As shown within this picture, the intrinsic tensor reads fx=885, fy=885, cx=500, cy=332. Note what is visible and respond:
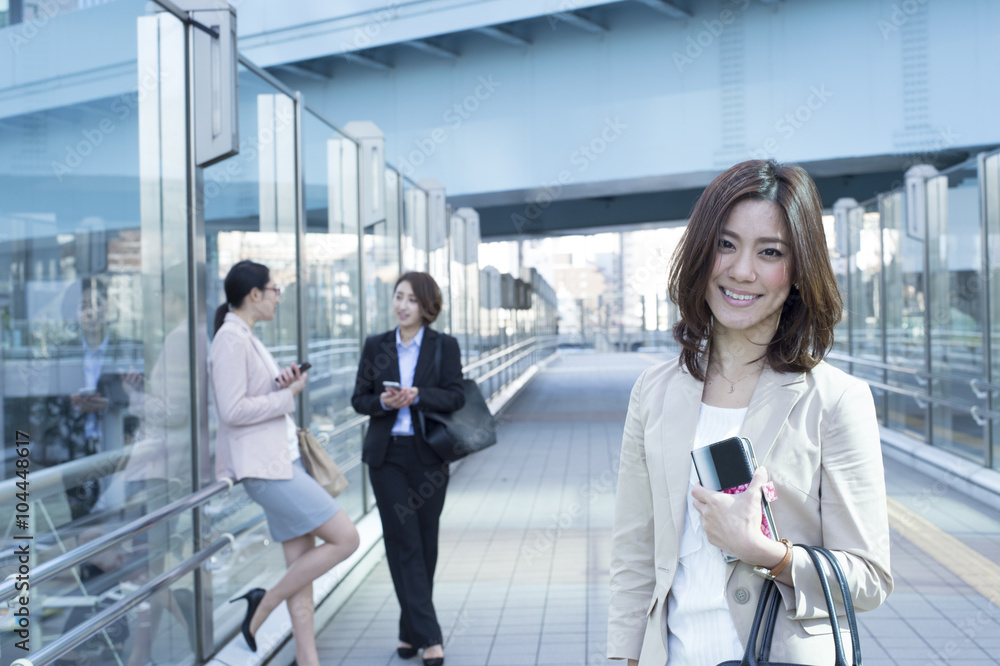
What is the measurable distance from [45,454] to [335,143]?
2.38 m

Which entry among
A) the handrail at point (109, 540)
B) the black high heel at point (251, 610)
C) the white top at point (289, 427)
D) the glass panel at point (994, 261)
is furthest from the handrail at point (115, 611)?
the glass panel at point (994, 261)

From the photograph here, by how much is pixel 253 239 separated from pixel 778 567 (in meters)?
3.42

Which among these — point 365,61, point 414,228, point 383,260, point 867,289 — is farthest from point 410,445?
point 867,289

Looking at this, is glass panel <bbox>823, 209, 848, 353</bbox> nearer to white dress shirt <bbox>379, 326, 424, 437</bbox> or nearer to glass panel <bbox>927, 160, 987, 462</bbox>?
glass panel <bbox>927, 160, 987, 462</bbox>

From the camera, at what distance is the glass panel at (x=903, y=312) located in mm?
8031

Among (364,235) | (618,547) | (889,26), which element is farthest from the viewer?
(889,26)

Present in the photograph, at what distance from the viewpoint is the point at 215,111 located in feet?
9.78

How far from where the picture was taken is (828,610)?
1.20 metres

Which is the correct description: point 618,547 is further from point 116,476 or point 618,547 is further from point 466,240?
point 466,240

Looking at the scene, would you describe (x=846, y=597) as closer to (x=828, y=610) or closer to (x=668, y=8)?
(x=828, y=610)

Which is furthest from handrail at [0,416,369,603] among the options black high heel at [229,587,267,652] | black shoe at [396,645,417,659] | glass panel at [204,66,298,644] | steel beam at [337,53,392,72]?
steel beam at [337,53,392,72]

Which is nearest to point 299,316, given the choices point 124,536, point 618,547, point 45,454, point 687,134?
point 45,454

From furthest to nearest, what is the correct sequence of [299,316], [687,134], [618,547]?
[687,134]
[299,316]
[618,547]

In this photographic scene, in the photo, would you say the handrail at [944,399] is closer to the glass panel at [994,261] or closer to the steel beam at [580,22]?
the glass panel at [994,261]
